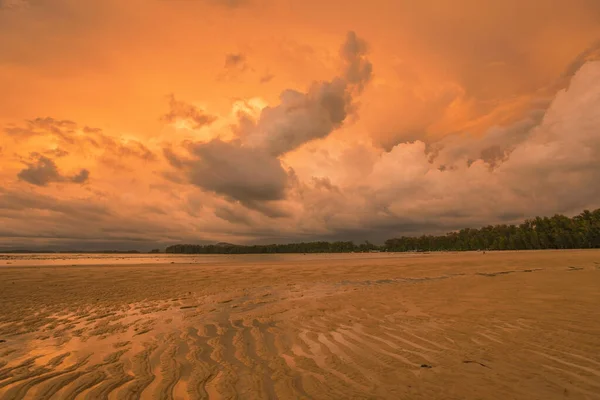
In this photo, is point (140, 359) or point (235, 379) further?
point (140, 359)

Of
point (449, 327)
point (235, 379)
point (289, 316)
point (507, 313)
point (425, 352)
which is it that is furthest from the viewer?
point (289, 316)

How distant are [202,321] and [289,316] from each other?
113 inches

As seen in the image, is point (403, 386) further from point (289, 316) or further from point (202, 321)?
point (202, 321)

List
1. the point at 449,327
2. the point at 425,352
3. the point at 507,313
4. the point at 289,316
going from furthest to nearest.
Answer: the point at 289,316
the point at 507,313
the point at 449,327
the point at 425,352

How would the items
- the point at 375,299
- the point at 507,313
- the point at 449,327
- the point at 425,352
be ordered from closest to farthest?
the point at 425,352
the point at 449,327
the point at 507,313
the point at 375,299

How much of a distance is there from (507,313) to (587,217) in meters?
115

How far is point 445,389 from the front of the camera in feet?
15.6

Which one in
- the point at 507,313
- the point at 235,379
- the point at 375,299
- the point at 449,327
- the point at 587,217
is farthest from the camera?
the point at 587,217

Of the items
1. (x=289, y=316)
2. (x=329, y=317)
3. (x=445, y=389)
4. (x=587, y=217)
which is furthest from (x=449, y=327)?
(x=587, y=217)

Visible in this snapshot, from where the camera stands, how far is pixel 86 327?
9.95m

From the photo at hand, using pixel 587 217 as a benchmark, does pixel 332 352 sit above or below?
below

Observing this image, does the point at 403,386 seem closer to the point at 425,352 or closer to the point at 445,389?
the point at 445,389

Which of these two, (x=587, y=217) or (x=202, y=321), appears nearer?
(x=202, y=321)

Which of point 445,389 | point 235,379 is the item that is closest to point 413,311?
point 445,389
